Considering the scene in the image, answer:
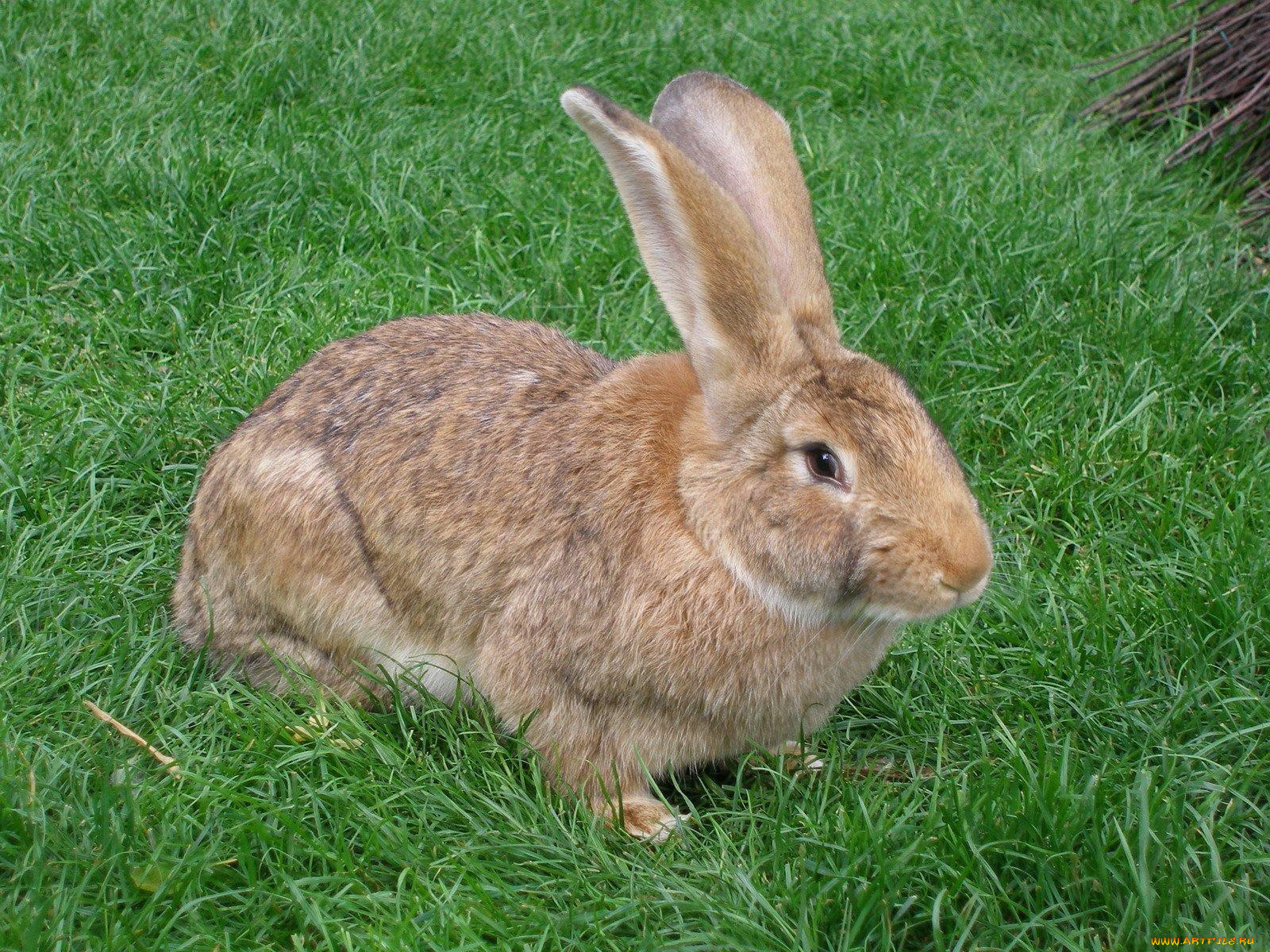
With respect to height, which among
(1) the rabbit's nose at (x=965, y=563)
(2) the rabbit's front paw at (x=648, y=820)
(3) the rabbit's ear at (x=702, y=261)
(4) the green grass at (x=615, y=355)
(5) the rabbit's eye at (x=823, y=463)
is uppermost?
(3) the rabbit's ear at (x=702, y=261)

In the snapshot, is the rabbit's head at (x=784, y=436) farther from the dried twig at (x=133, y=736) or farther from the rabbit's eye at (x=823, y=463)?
the dried twig at (x=133, y=736)

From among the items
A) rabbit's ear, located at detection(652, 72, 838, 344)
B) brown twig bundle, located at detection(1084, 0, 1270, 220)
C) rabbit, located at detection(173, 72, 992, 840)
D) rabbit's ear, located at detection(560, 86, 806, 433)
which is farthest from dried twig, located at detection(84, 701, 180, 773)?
brown twig bundle, located at detection(1084, 0, 1270, 220)

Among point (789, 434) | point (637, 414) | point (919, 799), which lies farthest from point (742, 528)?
point (919, 799)

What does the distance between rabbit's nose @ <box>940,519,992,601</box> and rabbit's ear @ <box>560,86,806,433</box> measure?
0.55 metres

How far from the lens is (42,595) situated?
346 cm

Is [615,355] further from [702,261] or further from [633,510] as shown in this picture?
[702,261]

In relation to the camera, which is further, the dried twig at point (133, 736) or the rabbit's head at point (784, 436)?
the dried twig at point (133, 736)

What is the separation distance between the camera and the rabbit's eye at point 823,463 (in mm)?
2779

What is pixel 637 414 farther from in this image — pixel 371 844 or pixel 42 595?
pixel 42 595

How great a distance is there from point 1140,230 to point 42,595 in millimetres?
4228

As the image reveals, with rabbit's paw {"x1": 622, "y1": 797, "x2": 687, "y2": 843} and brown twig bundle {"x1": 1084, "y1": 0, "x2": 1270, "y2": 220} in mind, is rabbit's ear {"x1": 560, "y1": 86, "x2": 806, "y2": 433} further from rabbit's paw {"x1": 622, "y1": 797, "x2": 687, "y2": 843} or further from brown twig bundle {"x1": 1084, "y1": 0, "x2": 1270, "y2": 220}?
brown twig bundle {"x1": 1084, "y1": 0, "x2": 1270, "y2": 220}

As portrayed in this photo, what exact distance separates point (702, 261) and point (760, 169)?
1.99 feet

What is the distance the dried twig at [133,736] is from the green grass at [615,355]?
29mm

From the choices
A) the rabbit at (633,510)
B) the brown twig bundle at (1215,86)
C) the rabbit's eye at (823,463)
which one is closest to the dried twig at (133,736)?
the rabbit at (633,510)
